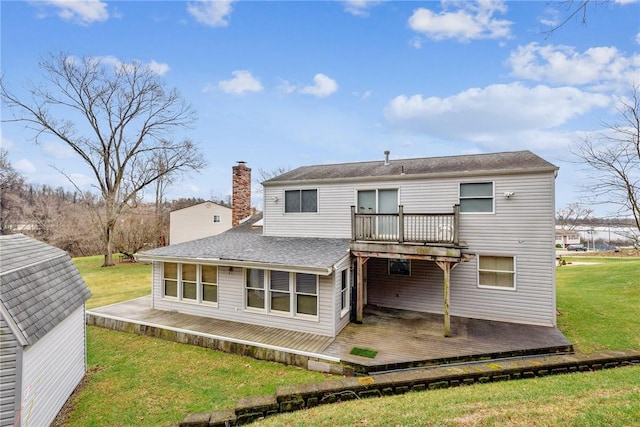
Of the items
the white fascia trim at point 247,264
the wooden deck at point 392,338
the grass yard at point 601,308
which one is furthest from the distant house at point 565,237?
the white fascia trim at point 247,264

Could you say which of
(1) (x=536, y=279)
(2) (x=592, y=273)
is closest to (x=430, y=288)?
(1) (x=536, y=279)

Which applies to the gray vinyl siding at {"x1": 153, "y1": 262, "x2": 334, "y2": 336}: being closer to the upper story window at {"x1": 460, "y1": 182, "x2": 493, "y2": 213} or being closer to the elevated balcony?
the elevated balcony

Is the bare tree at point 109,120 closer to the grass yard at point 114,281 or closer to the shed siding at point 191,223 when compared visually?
the grass yard at point 114,281

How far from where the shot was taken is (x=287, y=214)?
40.4 ft

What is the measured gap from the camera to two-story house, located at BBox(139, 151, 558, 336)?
8656 millimetres

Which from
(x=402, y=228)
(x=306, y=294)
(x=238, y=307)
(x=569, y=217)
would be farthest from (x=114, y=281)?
(x=569, y=217)

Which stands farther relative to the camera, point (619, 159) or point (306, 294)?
point (619, 159)

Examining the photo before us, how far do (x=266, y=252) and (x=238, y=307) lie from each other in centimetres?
200

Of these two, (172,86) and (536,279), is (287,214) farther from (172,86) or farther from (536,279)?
(172,86)

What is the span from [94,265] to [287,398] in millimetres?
24824

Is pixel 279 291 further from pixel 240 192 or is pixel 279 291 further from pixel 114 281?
pixel 114 281

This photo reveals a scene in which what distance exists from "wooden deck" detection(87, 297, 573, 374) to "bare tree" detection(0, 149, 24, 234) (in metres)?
25.0

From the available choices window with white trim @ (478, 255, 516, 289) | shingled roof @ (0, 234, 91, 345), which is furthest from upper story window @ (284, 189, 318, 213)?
shingled roof @ (0, 234, 91, 345)

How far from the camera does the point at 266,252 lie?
9703 millimetres
